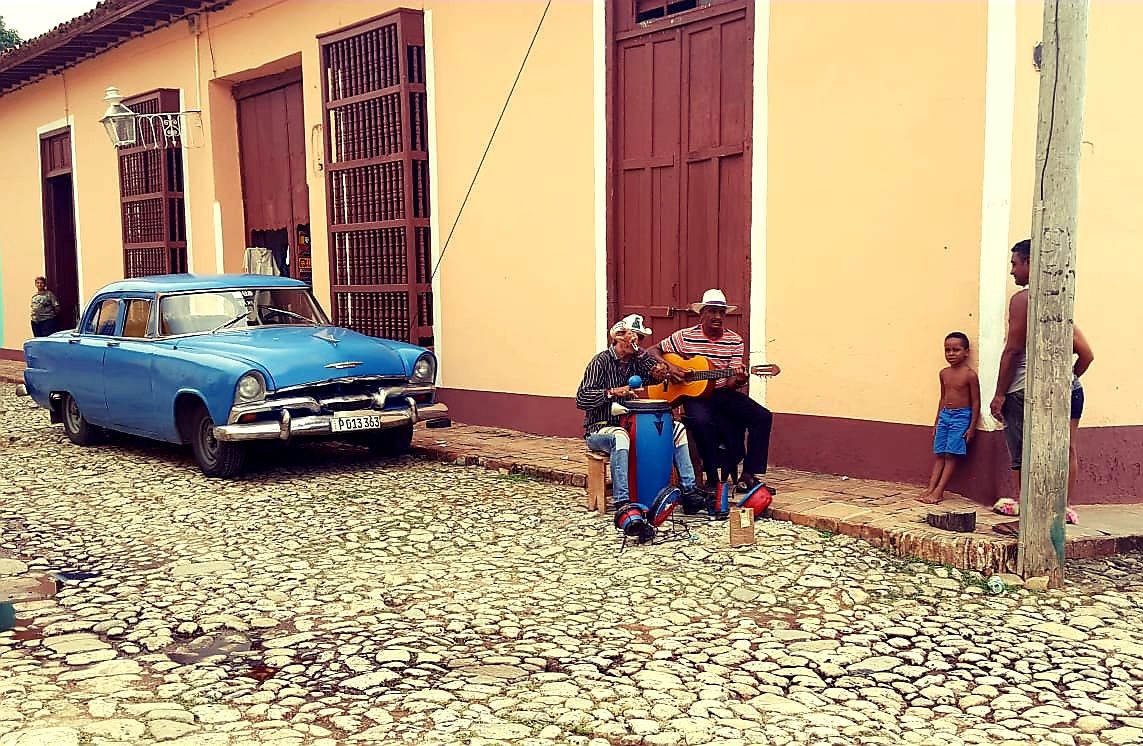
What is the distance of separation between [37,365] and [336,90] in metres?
4.02

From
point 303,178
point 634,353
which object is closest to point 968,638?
point 634,353

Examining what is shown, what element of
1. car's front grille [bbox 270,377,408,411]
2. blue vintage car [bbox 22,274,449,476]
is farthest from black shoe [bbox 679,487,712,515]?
car's front grille [bbox 270,377,408,411]

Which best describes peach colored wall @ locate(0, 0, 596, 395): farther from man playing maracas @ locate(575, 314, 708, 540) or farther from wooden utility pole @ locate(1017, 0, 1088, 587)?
wooden utility pole @ locate(1017, 0, 1088, 587)

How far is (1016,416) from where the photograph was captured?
5.94 metres

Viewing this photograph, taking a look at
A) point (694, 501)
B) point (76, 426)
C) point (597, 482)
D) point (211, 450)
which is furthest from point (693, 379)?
point (76, 426)

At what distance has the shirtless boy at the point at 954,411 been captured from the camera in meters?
6.27

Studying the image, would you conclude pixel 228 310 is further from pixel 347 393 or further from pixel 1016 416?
pixel 1016 416

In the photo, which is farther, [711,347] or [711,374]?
[711,347]

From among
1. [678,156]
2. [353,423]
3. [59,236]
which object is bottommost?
[353,423]

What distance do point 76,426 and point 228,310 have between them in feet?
7.57

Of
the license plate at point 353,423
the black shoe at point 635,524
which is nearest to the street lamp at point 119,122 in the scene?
the license plate at point 353,423

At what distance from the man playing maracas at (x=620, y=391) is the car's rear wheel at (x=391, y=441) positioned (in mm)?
2417

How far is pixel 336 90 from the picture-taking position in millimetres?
11172

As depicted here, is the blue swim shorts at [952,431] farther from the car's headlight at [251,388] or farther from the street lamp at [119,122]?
the street lamp at [119,122]
